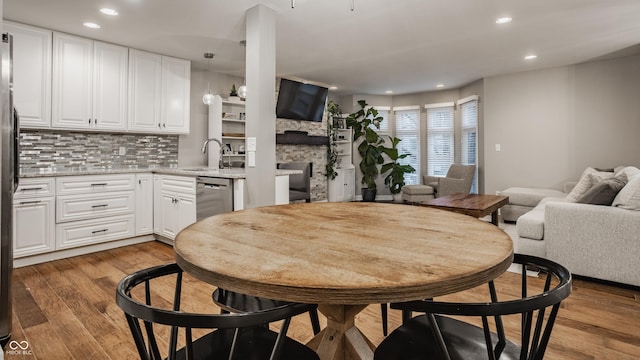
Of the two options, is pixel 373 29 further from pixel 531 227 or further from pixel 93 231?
pixel 93 231

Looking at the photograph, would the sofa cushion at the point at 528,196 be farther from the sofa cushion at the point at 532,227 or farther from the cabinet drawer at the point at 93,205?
the cabinet drawer at the point at 93,205

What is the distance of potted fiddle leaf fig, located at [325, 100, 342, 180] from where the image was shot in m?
7.11

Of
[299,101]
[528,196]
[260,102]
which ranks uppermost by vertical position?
[299,101]

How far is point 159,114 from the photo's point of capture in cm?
455

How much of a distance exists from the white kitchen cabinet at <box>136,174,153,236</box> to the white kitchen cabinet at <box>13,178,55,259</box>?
0.82 meters

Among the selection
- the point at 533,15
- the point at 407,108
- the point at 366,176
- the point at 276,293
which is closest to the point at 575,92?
the point at 533,15

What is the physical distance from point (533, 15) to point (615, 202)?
1.93 meters

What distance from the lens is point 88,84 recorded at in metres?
3.97

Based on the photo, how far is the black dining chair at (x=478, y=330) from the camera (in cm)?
80

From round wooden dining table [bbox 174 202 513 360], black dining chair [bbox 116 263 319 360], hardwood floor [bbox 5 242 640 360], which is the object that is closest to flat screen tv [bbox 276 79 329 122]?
hardwood floor [bbox 5 242 640 360]

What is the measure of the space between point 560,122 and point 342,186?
3.92 meters

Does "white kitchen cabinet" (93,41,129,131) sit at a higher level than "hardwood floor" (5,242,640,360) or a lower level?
higher

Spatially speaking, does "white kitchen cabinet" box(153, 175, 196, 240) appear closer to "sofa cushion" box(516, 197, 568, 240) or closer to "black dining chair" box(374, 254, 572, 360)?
"black dining chair" box(374, 254, 572, 360)

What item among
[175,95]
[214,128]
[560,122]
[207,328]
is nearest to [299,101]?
[214,128]
